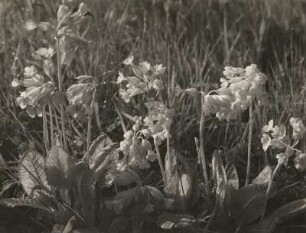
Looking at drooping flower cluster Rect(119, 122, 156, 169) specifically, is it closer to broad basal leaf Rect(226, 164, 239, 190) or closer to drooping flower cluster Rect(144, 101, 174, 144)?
drooping flower cluster Rect(144, 101, 174, 144)

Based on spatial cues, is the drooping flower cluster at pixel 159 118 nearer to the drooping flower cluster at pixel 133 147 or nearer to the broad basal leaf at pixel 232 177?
the drooping flower cluster at pixel 133 147

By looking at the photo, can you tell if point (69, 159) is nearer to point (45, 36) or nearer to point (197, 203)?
point (197, 203)

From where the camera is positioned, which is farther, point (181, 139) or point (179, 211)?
point (181, 139)

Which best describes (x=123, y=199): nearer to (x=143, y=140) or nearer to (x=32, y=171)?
(x=143, y=140)

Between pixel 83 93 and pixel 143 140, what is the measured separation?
252 mm

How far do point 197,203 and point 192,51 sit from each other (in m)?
1.16

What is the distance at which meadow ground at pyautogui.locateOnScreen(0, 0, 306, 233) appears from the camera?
2244 mm

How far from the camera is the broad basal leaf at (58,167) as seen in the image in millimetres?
2289

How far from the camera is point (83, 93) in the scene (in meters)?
2.23

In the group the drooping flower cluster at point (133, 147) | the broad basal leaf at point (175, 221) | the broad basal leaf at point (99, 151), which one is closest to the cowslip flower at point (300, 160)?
the broad basal leaf at point (175, 221)

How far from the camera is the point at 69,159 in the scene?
2303mm

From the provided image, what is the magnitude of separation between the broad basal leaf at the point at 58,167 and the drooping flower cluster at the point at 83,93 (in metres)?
0.17

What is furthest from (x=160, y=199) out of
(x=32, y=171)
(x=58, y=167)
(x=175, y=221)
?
(x=32, y=171)

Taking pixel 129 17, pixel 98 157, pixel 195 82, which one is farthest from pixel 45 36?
pixel 98 157
